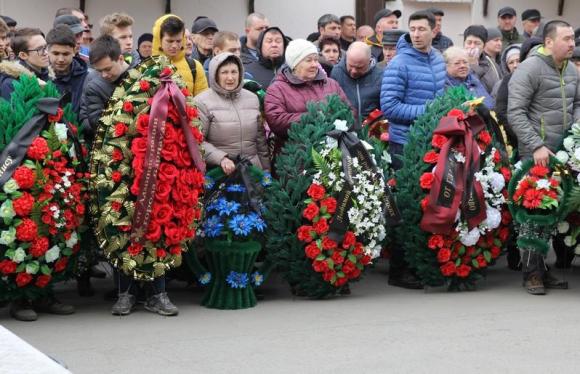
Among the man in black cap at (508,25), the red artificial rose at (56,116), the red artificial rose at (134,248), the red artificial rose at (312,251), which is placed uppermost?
the man in black cap at (508,25)

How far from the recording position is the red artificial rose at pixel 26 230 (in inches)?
291

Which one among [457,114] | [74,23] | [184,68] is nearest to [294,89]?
[184,68]

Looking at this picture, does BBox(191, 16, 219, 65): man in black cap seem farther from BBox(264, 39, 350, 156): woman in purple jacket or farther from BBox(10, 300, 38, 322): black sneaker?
BBox(10, 300, 38, 322): black sneaker

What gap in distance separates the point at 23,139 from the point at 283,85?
7.31 feet

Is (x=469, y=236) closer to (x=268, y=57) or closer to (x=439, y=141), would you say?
(x=439, y=141)

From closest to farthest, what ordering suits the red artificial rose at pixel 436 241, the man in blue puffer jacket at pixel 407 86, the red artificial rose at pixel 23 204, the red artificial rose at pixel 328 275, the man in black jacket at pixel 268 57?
the red artificial rose at pixel 23 204 < the red artificial rose at pixel 328 275 < the red artificial rose at pixel 436 241 < the man in blue puffer jacket at pixel 407 86 < the man in black jacket at pixel 268 57

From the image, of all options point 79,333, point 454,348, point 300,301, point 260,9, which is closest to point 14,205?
point 79,333

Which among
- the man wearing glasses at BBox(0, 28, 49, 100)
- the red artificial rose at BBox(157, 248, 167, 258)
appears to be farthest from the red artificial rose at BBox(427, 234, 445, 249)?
the man wearing glasses at BBox(0, 28, 49, 100)

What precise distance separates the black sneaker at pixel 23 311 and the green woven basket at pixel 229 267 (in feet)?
4.25

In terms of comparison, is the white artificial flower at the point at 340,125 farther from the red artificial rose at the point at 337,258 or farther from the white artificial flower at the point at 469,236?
the white artificial flower at the point at 469,236

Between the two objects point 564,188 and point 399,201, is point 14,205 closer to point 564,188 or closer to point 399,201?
point 399,201

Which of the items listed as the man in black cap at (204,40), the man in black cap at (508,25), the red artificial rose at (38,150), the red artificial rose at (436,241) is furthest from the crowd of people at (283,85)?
the man in black cap at (508,25)

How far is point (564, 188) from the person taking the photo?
8.68 m

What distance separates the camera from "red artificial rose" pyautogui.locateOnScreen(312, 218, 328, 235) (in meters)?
8.18
